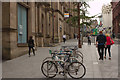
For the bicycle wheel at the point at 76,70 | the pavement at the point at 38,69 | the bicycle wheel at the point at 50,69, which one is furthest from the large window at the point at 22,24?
the bicycle wheel at the point at 76,70

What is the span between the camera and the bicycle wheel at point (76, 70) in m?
6.50

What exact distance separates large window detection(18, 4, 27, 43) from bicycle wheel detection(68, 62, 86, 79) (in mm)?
8952

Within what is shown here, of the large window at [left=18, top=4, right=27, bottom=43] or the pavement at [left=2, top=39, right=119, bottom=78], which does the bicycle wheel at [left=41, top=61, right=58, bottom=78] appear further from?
the large window at [left=18, top=4, right=27, bottom=43]

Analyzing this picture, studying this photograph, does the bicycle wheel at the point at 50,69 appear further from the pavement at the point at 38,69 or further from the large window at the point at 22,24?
the large window at the point at 22,24

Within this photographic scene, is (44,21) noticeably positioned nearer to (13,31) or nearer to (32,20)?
(32,20)

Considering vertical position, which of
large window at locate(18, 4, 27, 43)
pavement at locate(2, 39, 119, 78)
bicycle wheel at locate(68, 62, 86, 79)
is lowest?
pavement at locate(2, 39, 119, 78)

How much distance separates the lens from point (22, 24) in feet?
52.3

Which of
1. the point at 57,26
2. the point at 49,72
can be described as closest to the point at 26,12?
the point at 49,72

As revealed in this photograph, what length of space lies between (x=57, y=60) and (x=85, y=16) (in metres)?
18.3

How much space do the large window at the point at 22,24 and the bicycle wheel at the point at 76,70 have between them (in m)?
8.95

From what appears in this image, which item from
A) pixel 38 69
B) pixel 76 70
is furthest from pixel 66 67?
pixel 38 69

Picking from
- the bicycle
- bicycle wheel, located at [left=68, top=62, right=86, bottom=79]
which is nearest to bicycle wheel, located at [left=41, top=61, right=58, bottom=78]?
the bicycle

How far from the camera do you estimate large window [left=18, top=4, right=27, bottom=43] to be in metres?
15.0

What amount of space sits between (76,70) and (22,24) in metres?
10.5
